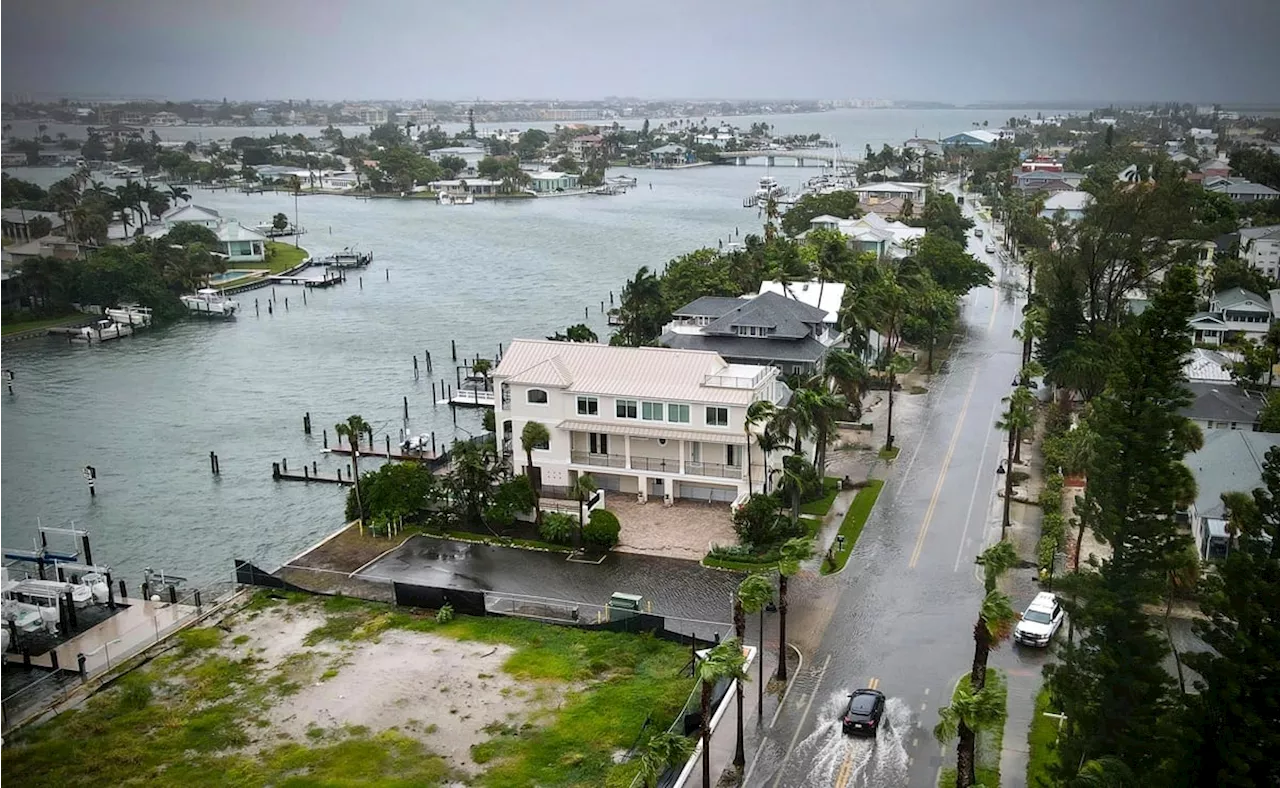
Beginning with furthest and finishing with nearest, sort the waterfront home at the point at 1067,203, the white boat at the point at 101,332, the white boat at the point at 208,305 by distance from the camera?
the waterfront home at the point at 1067,203 → the white boat at the point at 208,305 → the white boat at the point at 101,332

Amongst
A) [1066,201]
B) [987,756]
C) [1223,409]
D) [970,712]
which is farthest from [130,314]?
[1066,201]

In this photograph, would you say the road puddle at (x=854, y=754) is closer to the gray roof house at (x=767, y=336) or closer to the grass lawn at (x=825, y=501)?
the grass lawn at (x=825, y=501)

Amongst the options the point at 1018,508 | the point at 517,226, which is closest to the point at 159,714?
the point at 1018,508

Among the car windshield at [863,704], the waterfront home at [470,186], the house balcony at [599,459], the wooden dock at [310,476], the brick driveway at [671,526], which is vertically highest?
the waterfront home at [470,186]

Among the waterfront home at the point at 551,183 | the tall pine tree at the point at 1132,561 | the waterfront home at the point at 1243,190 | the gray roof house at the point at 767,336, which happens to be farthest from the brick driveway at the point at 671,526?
the waterfront home at the point at 551,183

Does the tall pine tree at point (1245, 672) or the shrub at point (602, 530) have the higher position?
the tall pine tree at point (1245, 672)

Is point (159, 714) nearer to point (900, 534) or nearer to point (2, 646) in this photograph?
point (2, 646)
